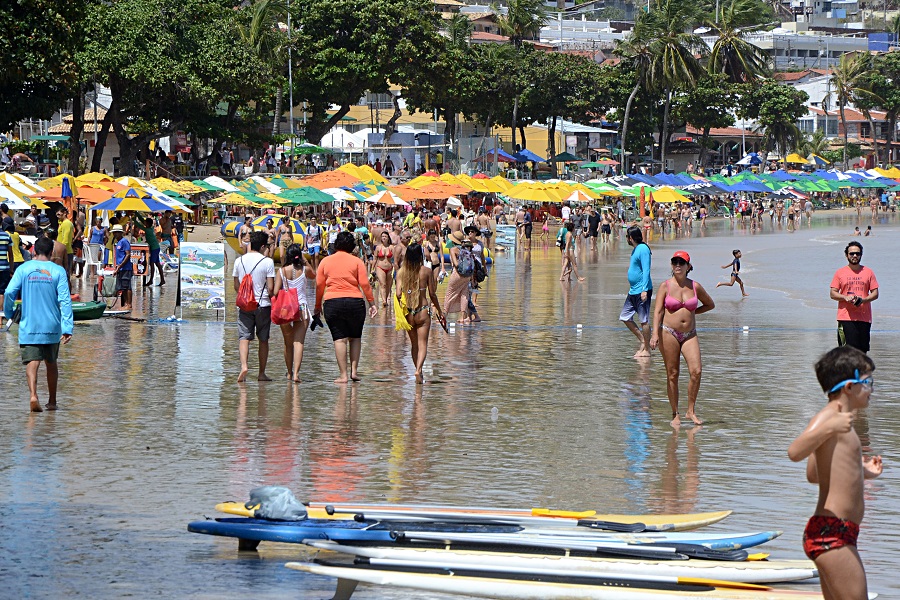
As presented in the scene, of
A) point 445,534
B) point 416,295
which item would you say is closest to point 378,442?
point 416,295

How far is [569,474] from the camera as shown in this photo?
28.8 ft

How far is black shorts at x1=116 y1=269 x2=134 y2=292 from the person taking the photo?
20.4 meters

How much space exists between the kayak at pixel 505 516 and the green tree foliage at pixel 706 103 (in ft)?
262

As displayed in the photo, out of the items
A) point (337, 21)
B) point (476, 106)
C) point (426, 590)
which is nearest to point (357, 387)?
point (426, 590)

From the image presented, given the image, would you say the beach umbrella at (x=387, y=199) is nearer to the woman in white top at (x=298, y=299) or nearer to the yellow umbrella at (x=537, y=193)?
the yellow umbrella at (x=537, y=193)

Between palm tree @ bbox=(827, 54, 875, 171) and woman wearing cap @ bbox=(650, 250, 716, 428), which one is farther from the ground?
palm tree @ bbox=(827, 54, 875, 171)

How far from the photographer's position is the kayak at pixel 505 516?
22.2 feet

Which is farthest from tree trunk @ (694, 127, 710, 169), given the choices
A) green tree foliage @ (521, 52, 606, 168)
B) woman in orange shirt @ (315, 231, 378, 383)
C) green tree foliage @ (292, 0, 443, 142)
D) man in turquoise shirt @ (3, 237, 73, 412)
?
man in turquoise shirt @ (3, 237, 73, 412)

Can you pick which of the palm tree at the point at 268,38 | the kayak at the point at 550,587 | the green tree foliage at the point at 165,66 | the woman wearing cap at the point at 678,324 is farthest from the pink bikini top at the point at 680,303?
the palm tree at the point at 268,38

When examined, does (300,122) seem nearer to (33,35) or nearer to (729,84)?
(729,84)

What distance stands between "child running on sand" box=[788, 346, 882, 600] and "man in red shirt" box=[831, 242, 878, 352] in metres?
7.80

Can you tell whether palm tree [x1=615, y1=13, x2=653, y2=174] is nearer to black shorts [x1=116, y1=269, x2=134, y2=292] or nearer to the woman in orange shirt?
black shorts [x1=116, y1=269, x2=134, y2=292]

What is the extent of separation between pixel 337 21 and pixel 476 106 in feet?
41.4

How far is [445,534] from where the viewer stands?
6.42m
